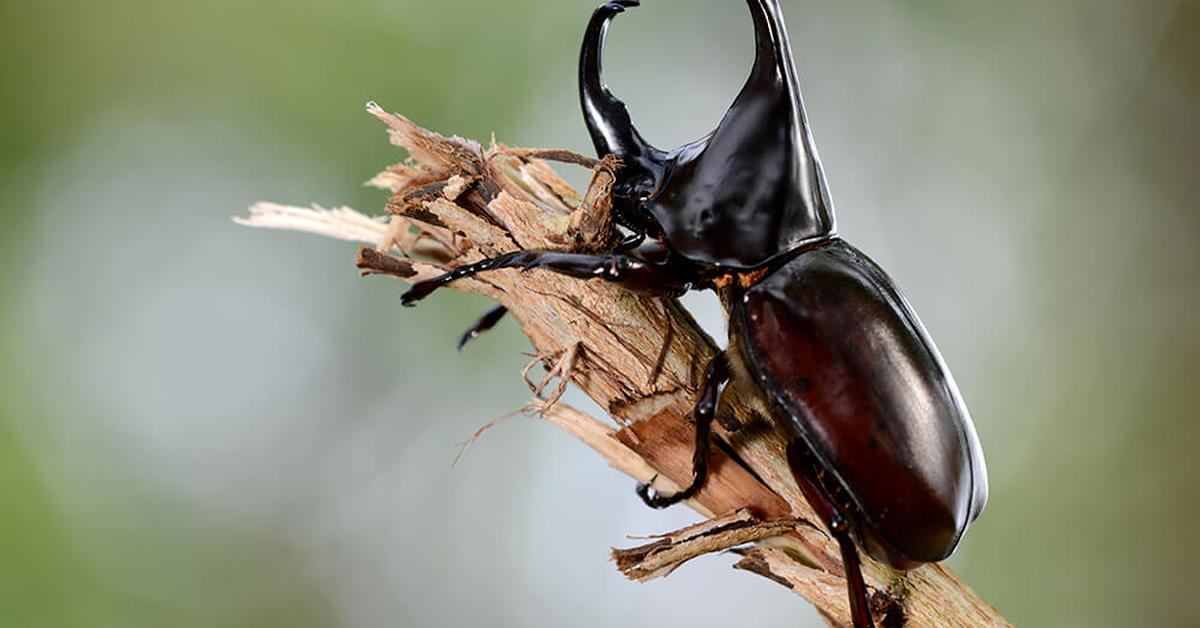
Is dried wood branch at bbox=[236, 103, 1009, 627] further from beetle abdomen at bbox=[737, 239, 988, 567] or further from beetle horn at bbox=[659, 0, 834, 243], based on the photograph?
beetle horn at bbox=[659, 0, 834, 243]

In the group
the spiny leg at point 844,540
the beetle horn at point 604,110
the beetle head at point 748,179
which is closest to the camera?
the spiny leg at point 844,540

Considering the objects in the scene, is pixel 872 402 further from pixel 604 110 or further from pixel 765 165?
pixel 604 110

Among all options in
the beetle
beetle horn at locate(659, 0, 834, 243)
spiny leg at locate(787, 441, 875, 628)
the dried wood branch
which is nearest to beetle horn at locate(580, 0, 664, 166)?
the beetle

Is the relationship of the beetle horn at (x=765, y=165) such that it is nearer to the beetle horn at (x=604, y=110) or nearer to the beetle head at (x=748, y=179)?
the beetle head at (x=748, y=179)

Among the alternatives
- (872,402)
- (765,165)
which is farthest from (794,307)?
(765,165)

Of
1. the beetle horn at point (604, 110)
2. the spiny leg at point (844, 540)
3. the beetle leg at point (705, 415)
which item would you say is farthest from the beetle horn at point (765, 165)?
the spiny leg at point (844, 540)

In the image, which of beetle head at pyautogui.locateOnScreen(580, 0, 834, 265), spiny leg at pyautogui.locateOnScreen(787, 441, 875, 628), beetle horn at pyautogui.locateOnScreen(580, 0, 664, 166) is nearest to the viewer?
spiny leg at pyautogui.locateOnScreen(787, 441, 875, 628)
